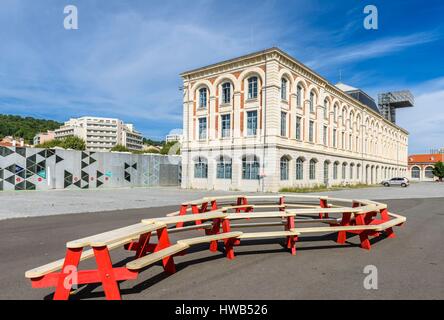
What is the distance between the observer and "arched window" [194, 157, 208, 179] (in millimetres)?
31734

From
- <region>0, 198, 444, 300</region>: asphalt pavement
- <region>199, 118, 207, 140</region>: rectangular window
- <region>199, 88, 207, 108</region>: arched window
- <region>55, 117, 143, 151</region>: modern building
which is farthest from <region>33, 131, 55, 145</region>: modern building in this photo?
<region>0, 198, 444, 300</region>: asphalt pavement

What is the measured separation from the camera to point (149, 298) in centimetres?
382

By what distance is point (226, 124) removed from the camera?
101ft

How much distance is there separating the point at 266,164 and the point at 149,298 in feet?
78.9

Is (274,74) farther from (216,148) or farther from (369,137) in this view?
(369,137)

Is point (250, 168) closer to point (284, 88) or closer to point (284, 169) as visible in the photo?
point (284, 169)

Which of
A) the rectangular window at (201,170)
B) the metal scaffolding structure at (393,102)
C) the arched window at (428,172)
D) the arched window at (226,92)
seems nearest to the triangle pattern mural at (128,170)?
the rectangular window at (201,170)

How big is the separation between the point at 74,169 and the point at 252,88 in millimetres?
18086

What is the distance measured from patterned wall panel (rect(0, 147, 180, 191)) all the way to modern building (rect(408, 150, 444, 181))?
93.6 metres

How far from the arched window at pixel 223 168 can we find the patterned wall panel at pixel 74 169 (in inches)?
308

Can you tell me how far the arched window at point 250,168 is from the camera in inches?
1101

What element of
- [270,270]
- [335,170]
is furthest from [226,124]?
[270,270]

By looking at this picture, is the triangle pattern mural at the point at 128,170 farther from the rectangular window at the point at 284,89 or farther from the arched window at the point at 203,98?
the rectangular window at the point at 284,89

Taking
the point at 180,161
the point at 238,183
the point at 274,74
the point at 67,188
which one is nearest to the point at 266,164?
the point at 238,183
